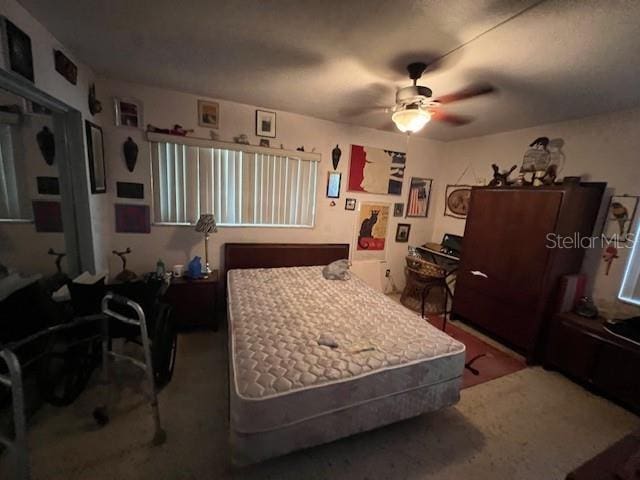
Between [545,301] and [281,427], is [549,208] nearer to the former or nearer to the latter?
[545,301]

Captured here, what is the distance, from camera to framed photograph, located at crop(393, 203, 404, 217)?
4148 millimetres

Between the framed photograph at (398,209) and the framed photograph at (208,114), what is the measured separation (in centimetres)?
278

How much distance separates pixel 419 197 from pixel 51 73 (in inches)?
170

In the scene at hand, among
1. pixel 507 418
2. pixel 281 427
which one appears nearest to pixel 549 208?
pixel 507 418

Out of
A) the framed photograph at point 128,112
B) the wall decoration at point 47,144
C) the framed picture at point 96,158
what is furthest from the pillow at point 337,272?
the wall decoration at point 47,144

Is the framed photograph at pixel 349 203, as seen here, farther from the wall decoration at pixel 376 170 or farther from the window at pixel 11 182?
the window at pixel 11 182

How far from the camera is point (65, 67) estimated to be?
1.94 metres

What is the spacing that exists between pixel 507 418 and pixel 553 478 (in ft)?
1.45

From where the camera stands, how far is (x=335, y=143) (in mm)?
3578


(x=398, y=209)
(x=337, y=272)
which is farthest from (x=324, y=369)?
(x=398, y=209)

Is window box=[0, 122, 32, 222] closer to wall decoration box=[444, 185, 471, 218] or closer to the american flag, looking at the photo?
the american flag

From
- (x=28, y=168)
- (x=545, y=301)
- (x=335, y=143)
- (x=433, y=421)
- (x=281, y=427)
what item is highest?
(x=335, y=143)

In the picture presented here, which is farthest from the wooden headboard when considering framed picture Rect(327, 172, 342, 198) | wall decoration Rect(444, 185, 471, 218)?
wall decoration Rect(444, 185, 471, 218)

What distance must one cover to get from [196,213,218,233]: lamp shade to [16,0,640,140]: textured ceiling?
134 centimetres
